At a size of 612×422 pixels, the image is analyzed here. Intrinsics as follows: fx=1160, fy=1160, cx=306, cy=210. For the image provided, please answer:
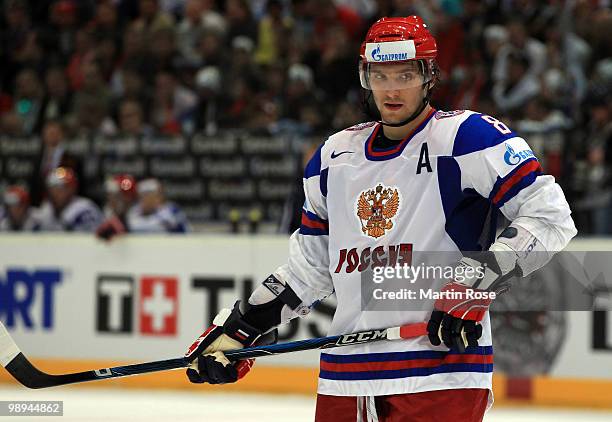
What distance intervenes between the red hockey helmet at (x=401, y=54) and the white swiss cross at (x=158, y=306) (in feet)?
13.1

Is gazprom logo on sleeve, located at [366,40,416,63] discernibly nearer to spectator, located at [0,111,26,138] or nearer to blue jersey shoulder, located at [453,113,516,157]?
blue jersey shoulder, located at [453,113,516,157]

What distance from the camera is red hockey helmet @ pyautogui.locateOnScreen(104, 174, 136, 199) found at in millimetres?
7223

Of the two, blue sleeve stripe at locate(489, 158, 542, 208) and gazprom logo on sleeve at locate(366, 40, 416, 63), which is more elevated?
gazprom logo on sleeve at locate(366, 40, 416, 63)

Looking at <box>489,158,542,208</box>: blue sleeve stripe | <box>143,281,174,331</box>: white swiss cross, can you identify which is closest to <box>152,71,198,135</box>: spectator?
<box>143,281,174,331</box>: white swiss cross

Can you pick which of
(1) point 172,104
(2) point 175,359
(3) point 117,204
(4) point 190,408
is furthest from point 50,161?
(2) point 175,359

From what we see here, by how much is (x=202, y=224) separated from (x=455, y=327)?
4.96 metres

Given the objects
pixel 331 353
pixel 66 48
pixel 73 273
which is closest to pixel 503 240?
pixel 331 353

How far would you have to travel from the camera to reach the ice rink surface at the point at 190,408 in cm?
550

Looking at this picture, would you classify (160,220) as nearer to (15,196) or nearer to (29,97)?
(15,196)

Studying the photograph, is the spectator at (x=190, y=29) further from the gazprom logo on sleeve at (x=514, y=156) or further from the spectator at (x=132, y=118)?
the gazprom logo on sleeve at (x=514, y=156)

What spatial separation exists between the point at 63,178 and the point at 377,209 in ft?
16.7

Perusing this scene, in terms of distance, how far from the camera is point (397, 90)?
2730 millimetres

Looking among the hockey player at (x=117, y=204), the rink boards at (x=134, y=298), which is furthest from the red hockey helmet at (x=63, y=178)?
the rink boards at (x=134, y=298)

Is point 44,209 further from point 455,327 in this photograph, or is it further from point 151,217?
point 455,327
